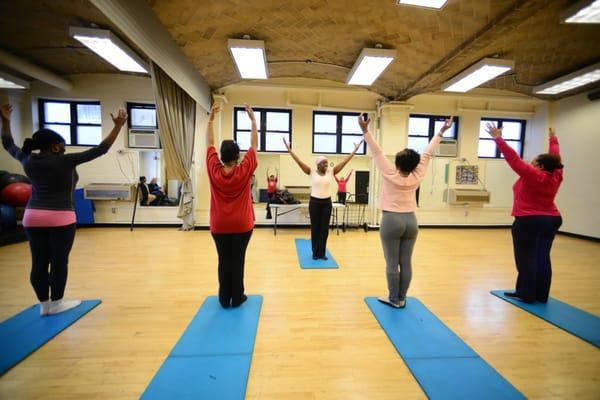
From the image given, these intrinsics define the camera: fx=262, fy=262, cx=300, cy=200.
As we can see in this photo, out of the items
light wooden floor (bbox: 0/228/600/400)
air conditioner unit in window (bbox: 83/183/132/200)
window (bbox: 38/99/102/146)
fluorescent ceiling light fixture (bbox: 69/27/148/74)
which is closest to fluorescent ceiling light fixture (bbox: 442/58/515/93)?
light wooden floor (bbox: 0/228/600/400)

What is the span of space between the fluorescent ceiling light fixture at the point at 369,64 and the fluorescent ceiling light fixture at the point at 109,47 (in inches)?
141

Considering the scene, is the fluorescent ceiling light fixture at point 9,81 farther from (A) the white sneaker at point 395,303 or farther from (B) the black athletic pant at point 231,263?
(A) the white sneaker at point 395,303

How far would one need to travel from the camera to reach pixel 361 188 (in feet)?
22.4

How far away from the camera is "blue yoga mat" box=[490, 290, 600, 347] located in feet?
7.14

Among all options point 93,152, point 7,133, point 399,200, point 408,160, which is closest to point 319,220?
point 399,200

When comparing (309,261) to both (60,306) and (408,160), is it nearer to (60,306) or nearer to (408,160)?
(408,160)

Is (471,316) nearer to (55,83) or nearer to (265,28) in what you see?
(265,28)

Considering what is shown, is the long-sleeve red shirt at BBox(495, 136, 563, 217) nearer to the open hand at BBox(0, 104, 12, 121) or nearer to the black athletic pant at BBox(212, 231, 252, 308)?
the black athletic pant at BBox(212, 231, 252, 308)

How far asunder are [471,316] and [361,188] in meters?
4.57

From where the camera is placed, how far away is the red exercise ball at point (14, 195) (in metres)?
4.69

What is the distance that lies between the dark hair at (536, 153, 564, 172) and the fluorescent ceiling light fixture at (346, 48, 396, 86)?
2.50 metres

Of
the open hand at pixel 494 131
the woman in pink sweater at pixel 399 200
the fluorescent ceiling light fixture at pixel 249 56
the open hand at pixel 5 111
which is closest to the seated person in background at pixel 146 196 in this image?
the fluorescent ceiling light fixture at pixel 249 56

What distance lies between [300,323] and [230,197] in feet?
4.09

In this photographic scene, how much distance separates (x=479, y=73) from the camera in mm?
4496
